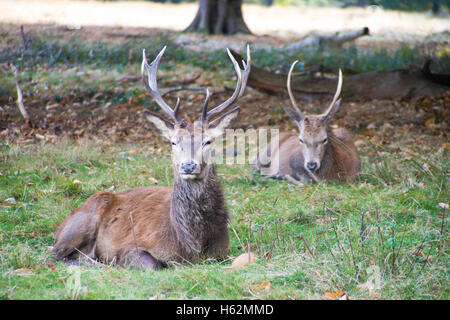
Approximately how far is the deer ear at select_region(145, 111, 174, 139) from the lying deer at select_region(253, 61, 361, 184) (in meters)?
3.06

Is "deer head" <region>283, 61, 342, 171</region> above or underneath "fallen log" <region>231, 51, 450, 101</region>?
underneath

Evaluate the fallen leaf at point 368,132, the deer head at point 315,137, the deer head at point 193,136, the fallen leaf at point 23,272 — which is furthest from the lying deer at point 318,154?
the fallen leaf at point 23,272

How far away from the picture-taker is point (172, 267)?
527cm

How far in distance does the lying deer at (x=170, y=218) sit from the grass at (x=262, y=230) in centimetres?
28

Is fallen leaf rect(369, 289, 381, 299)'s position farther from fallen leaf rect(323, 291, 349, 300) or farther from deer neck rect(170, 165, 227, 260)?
deer neck rect(170, 165, 227, 260)

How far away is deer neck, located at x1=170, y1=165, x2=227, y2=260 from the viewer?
5.35m

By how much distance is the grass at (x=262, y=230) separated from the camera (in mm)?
4285

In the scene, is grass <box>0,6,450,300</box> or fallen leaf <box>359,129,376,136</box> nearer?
grass <box>0,6,450,300</box>

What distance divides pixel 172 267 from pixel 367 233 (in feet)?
6.14

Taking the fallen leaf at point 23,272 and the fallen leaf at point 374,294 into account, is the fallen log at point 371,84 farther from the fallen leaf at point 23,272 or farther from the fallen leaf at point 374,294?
the fallen leaf at point 374,294

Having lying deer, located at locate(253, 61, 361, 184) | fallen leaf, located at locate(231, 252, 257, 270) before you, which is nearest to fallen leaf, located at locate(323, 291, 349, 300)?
fallen leaf, located at locate(231, 252, 257, 270)

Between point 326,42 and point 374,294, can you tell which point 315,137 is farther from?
point 326,42

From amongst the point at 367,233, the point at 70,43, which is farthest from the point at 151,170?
the point at 70,43
